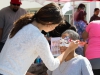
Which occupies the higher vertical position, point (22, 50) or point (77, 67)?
point (22, 50)

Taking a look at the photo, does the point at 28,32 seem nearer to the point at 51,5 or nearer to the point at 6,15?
the point at 51,5

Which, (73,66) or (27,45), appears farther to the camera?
(73,66)

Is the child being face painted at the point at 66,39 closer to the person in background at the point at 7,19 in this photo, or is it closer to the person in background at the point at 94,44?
the person in background at the point at 94,44

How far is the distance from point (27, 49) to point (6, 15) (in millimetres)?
3082

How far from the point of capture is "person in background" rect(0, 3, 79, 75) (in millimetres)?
2455

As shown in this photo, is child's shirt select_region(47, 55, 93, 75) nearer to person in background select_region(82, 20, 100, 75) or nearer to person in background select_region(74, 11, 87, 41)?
person in background select_region(82, 20, 100, 75)

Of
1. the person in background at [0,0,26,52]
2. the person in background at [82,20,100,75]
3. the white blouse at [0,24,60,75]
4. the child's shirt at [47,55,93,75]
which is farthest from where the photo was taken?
the person in background at [0,0,26,52]

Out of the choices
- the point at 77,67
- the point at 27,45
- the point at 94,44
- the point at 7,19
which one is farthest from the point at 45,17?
the point at 7,19

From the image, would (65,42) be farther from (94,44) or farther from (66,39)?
(94,44)

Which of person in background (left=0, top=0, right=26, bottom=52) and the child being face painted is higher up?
the child being face painted

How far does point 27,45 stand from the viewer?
8.08ft

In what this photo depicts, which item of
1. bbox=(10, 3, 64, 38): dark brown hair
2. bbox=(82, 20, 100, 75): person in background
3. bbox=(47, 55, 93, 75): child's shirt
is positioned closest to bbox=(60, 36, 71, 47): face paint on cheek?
bbox=(47, 55, 93, 75): child's shirt

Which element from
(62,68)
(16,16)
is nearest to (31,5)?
(16,16)

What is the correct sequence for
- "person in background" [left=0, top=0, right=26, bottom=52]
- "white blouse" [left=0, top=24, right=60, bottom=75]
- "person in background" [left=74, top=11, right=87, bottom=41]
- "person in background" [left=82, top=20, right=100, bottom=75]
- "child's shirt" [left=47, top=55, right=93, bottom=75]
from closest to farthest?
"white blouse" [left=0, top=24, right=60, bottom=75] < "child's shirt" [left=47, top=55, right=93, bottom=75] < "person in background" [left=82, top=20, right=100, bottom=75] < "person in background" [left=0, top=0, right=26, bottom=52] < "person in background" [left=74, top=11, right=87, bottom=41]
